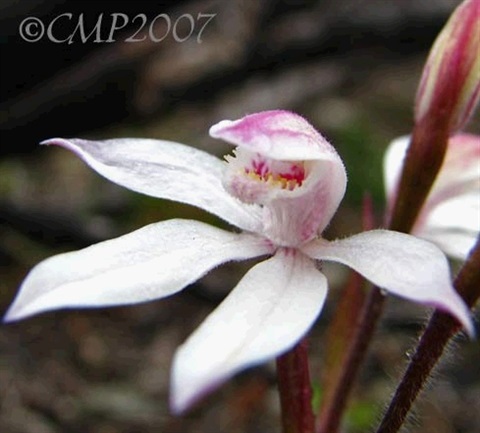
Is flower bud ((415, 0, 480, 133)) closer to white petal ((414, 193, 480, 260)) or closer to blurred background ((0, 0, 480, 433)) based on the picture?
white petal ((414, 193, 480, 260))

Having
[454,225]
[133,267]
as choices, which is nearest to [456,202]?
[454,225]

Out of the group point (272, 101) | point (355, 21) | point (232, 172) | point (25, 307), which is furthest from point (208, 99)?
point (25, 307)

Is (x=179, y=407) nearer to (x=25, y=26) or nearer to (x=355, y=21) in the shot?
(x=25, y=26)

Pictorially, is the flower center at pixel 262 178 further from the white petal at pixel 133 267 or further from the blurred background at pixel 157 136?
the blurred background at pixel 157 136

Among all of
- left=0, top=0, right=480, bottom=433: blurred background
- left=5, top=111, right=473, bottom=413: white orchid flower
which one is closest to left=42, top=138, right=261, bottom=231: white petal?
left=5, top=111, right=473, bottom=413: white orchid flower

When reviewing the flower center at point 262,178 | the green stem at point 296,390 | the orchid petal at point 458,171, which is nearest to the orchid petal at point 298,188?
the flower center at point 262,178

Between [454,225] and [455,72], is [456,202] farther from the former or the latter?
[455,72]
